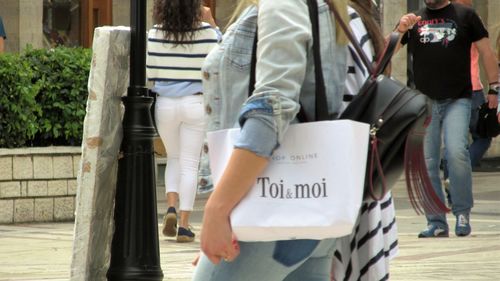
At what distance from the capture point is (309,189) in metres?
3.43

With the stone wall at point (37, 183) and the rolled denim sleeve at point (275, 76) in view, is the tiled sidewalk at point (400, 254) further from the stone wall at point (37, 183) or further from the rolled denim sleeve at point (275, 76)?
the rolled denim sleeve at point (275, 76)

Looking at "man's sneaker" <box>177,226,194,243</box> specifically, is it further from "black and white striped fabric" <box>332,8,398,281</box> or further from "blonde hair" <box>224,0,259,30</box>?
"blonde hair" <box>224,0,259,30</box>

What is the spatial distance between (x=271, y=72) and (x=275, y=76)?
0.05 feet

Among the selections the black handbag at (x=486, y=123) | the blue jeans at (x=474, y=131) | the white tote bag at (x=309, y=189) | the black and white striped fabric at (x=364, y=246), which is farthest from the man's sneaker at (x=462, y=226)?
the white tote bag at (x=309, y=189)

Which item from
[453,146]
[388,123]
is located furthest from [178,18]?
[388,123]

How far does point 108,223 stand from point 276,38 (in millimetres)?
2987

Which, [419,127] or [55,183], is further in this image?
[55,183]

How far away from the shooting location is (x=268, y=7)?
11.4 ft

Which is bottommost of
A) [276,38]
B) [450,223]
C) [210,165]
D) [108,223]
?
[450,223]

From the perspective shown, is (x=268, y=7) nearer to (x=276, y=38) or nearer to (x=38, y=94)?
(x=276, y=38)

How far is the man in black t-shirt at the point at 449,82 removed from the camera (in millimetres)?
10320

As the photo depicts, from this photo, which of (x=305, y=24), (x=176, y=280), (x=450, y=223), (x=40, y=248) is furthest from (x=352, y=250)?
(x=450, y=223)

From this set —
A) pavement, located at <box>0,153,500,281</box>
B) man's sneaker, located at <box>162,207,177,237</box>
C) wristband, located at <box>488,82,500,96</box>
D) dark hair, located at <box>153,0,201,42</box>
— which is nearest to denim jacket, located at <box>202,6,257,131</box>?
pavement, located at <box>0,153,500,281</box>

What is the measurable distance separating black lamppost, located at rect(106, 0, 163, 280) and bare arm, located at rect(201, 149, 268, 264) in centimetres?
289
